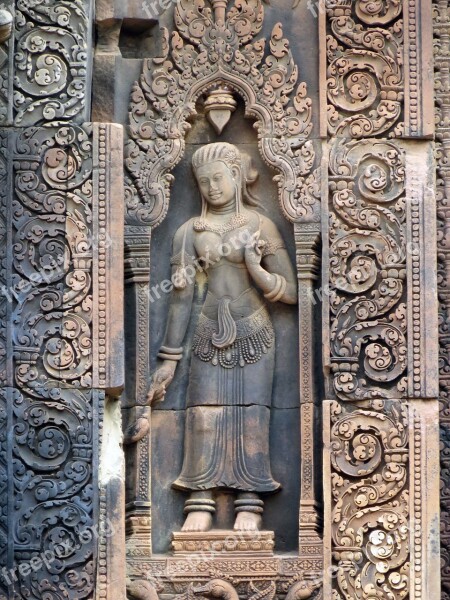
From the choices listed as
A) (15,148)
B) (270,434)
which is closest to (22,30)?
(15,148)

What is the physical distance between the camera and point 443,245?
39.0 ft

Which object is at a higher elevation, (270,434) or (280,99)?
(280,99)

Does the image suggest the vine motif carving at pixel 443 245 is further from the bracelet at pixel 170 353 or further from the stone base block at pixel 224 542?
the bracelet at pixel 170 353

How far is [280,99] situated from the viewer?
468 inches

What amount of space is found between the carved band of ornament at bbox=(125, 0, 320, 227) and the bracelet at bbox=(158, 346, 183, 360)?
28.6 inches

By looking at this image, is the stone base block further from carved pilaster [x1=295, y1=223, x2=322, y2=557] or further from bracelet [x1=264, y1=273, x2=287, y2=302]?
bracelet [x1=264, y1=273, x2=287, y2=302]

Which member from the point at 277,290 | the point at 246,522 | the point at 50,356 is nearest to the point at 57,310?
the point at 50,356

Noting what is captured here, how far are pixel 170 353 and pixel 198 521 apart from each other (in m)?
0.99

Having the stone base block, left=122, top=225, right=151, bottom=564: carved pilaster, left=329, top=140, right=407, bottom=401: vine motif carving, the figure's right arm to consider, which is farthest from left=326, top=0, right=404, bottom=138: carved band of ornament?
the stone base block

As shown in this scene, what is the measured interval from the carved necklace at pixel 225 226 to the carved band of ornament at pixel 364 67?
73cm

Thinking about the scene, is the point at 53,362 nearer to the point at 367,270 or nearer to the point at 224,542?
the point at 224,542

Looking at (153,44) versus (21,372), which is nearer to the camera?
(21,372)

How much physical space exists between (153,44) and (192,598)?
10.7ft

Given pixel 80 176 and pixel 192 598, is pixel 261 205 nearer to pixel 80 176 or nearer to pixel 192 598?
pixel 80 176
